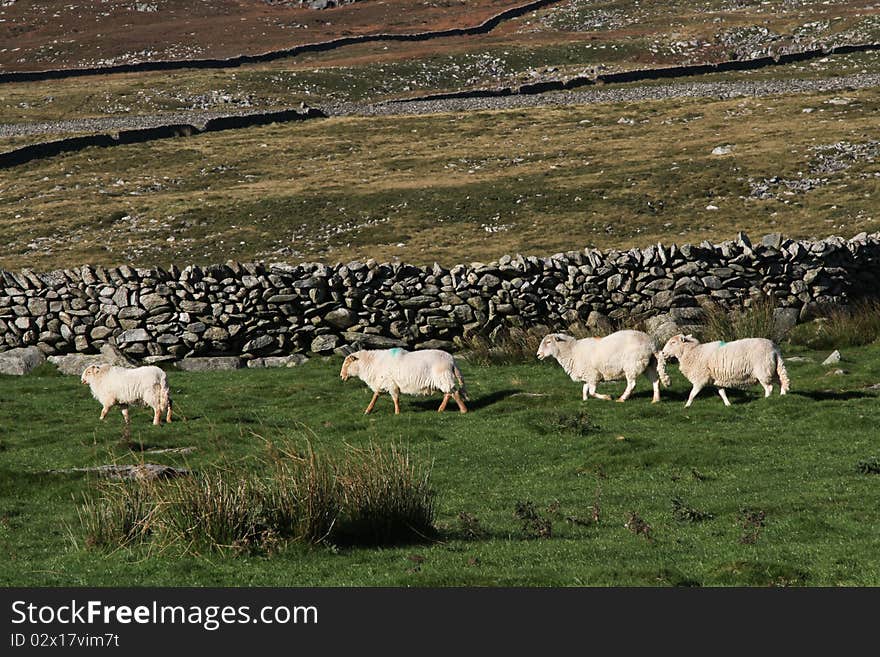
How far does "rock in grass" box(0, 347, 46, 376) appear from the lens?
1032 inches

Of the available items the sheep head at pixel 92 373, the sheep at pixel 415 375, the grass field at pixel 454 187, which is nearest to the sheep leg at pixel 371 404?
the sheep at pixel 415 375

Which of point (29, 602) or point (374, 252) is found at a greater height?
point (29, 602)

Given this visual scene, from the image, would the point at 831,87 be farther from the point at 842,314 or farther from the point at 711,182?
the point at 842,314

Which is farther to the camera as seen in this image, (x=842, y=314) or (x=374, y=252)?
(x=374, y=252)

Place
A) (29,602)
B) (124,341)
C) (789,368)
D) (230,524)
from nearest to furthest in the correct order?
(29,602) < (230,524) < (789,368) < (124,341)

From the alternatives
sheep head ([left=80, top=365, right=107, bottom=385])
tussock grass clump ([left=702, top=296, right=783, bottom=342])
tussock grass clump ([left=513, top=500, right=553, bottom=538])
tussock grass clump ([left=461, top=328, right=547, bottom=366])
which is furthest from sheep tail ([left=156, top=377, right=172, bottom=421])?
tussock grass clump ([left=702, top=296, right=783, bottom=342])

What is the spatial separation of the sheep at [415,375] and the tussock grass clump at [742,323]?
6.98m

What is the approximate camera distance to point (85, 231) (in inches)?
1873

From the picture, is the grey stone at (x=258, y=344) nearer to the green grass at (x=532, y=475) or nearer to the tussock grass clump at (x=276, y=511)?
the green grass at (x=532, y=475)

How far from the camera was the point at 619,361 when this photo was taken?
19.7m

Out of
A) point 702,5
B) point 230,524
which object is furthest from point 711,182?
point 702,5

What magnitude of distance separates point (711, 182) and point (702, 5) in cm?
8497

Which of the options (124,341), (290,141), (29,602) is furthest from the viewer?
(290,141)

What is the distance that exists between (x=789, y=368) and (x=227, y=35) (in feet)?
364
